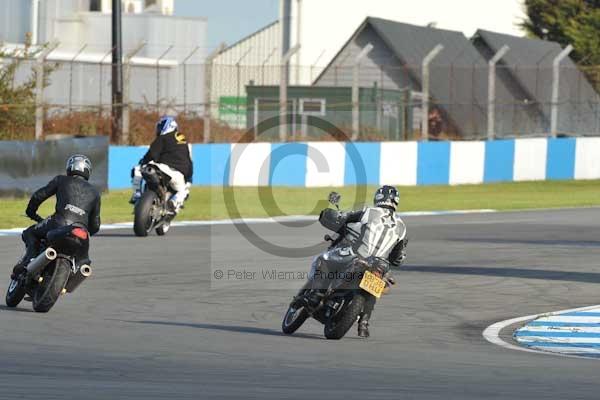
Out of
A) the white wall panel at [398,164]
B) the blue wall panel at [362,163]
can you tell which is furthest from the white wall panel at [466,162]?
the blue wall panel at [362,163]

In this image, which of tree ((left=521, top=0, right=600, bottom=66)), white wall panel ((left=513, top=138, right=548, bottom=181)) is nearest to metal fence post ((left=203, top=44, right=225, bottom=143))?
white wall panel ((left=513, top=138, right=548, bottom=181))

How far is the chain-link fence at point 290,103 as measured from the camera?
94.0 feet

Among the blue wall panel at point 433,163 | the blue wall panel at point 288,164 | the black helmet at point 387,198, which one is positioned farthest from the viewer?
the blue wall panel at point 433,163

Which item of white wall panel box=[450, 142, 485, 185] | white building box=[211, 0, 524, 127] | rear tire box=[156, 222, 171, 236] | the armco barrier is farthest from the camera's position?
white building box=[211, 0, 524, 127]

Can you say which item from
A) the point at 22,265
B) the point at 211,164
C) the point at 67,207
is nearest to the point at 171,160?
the point at 67,207

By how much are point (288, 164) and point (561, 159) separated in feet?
29.3

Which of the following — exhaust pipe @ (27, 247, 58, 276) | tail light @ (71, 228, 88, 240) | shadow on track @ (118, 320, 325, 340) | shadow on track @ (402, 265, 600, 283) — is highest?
tail light @ (71, 228, 88, 240)

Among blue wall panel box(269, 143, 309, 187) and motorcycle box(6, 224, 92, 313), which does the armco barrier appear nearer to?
blue wall panel box(269, 143, 309, 187)

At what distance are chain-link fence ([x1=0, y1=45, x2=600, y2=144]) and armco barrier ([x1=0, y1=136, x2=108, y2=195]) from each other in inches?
86.6

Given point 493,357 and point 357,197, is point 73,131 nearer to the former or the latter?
point 357,197

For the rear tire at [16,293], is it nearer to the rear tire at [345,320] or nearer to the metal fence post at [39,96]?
the rear tire at [345,320]

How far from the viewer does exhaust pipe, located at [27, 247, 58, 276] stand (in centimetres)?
1138

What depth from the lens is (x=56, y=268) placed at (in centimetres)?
1147

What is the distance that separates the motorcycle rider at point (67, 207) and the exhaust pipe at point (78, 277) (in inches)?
15.9
